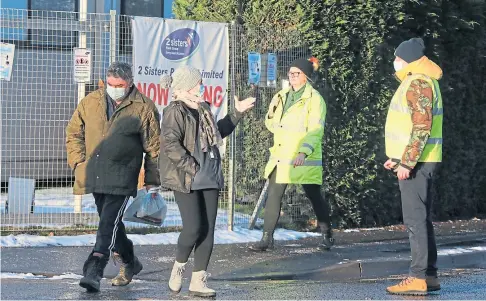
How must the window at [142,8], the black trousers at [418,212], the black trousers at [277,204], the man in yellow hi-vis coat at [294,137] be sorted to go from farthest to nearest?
the window at [142,8] → the black trousers at [277,204] → the man in yellow hi-vis coat at [294,137] → the black trousers at [418,212]

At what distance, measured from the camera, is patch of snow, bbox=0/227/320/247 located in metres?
9.71

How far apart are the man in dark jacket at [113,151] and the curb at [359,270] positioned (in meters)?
1.30

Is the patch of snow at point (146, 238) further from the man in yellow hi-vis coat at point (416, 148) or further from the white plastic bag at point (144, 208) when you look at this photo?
the man in yellow hi-vis coat at point (416, 148)

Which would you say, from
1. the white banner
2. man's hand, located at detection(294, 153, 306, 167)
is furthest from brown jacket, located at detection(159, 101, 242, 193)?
the white banner

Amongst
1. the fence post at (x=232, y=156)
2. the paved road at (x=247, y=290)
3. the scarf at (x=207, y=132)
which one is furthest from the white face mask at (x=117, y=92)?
the fence post at (x=232, y=156)

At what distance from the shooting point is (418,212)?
7410 mm

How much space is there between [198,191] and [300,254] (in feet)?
9.27

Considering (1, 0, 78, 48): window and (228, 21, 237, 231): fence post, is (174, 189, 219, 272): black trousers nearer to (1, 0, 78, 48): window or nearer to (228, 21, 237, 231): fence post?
(228, 21, 237, 231): fence post

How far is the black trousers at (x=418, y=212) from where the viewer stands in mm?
7410

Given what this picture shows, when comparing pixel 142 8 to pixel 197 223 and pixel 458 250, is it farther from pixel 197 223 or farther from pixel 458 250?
pixel 197 223

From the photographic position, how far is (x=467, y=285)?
8125mm

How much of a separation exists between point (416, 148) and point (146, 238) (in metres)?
3.92

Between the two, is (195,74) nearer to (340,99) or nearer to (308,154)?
(308,154)

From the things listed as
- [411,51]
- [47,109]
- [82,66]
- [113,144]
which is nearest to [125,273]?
[113,144]
